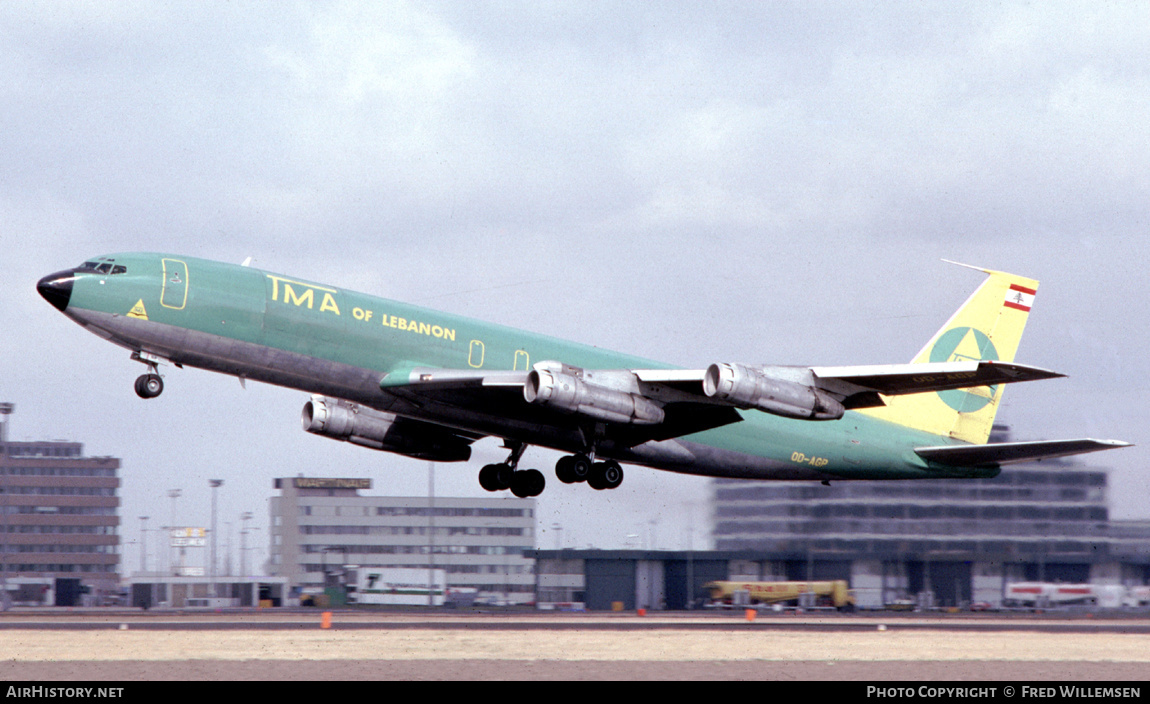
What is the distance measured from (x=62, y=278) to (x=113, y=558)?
10567 cm

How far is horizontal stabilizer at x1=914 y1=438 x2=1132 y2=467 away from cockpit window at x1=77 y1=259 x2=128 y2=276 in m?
25.1

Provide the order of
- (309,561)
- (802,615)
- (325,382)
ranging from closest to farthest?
(325,382) < (802,615) < (309,561)

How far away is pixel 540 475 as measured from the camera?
3900 centimetres

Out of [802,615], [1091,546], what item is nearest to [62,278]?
[1091,546]

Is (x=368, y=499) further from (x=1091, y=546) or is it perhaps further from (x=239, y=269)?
(x=239, y=269)

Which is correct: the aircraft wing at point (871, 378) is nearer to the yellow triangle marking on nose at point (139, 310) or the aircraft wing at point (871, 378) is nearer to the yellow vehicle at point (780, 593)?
the yellow triangle marking on nose at point (139, 310)

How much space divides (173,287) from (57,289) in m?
2.66

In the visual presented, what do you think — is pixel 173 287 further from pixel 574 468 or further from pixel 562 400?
pixel 574 468

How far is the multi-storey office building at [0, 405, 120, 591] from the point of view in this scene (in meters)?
122

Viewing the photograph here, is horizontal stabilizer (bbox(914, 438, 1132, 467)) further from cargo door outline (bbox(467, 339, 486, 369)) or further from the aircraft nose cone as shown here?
the aircraft nose cone

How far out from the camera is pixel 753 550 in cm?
5281

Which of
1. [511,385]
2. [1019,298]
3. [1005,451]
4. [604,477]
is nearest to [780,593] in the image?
[1019,298]

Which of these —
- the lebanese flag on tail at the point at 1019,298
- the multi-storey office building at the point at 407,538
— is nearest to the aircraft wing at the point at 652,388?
the lebanese flag on tail at the point at 1019,298

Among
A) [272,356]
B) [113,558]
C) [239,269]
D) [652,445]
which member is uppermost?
[239,269]
